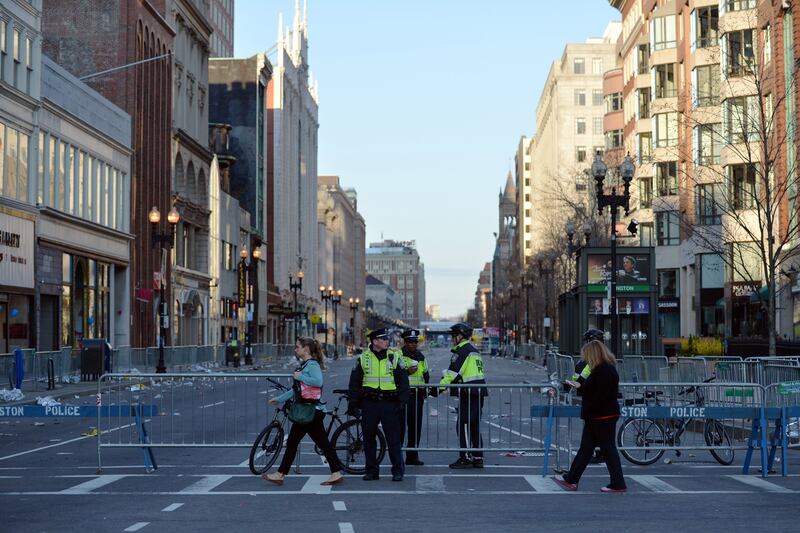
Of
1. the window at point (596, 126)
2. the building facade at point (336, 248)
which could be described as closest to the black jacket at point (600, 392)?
the window at point (596, 126)

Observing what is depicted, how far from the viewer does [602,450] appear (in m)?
14.4

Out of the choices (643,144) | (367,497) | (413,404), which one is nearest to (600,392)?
(367,497)

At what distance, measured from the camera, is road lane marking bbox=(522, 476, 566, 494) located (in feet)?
47.2

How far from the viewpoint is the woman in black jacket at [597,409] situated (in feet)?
47.0

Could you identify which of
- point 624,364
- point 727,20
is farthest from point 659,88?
point 624,364

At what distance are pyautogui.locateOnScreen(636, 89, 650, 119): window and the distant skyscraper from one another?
4833 cm

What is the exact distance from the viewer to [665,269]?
2837 inches

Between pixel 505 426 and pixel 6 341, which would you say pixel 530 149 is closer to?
pixel 6 341

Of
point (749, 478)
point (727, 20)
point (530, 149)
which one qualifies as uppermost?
point (530, 149)

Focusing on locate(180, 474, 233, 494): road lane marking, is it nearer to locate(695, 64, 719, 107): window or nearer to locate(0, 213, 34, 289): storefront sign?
locate(0, 213, 34, 289): storefront sign

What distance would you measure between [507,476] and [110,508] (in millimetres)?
5483

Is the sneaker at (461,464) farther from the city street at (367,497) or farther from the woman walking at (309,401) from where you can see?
the woman walking at (309,401)

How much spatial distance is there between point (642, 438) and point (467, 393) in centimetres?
265

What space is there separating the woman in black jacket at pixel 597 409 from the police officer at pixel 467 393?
7.67 feet
